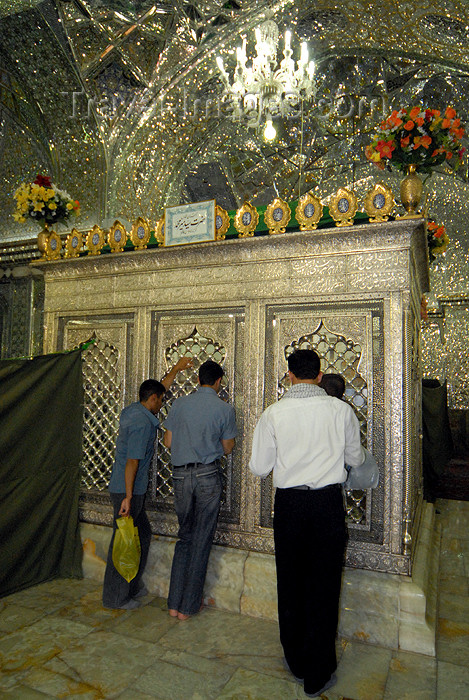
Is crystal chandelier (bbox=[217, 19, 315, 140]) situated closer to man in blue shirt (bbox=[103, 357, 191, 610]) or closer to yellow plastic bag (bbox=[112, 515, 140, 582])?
man in blue shirt (bbox=[103, 357, 191, 610])

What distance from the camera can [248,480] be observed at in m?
3.29

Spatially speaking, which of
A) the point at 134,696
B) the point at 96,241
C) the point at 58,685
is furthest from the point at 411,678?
the point at 96,241

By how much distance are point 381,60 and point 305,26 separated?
158 cm

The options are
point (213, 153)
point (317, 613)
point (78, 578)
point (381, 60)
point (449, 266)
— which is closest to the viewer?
point (317, 613)

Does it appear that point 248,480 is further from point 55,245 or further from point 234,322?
point 55,245

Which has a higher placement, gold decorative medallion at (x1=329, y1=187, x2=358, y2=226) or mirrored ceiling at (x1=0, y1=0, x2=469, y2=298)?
mirrored ceiling at (x1=0, y1=0, x2=469, y2=298)

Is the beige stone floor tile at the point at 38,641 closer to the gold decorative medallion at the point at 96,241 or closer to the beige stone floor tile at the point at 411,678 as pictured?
the beige stone floor tile at the point at 411,678

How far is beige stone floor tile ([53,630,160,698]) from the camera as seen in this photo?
234 cm

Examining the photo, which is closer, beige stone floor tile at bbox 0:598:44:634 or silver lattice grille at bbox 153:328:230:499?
beige stone floor tile at bbox 0:598:44:634

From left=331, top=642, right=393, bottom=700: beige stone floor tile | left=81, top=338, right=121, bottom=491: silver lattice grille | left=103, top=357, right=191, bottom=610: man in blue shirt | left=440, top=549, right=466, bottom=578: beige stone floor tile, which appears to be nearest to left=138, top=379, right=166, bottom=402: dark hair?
left=103, top=357, right=191, bottom=610: man in blue shirt

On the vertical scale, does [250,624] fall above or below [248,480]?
below

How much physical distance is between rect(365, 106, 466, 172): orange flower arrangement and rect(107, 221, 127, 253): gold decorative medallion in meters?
1.99

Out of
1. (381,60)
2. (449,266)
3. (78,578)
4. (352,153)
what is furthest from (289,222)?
(449,266)

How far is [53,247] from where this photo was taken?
4254 millimetres
